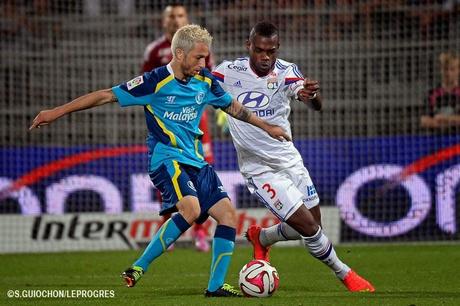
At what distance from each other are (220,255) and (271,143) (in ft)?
4.81

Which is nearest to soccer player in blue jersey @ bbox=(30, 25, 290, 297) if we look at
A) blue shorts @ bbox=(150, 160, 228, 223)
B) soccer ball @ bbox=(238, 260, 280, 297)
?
blue shorts @ bbox=(150, 160, 228, 223)

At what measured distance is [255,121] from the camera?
24.1ft

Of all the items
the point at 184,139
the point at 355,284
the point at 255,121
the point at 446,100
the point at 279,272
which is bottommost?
the point at 279,272

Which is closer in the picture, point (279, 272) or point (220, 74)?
point (220, 74)

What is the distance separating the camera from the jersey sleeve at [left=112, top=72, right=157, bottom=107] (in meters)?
7.20

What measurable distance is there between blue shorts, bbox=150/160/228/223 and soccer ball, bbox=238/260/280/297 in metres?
0.53

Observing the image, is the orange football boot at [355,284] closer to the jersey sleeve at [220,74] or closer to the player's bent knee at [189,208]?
the player's bent knee at [189,208]

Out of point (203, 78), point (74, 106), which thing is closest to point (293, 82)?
point (203, 78)

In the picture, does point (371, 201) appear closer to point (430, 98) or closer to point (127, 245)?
point (430, 98)

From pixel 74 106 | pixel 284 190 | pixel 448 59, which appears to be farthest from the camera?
pixel 448 59

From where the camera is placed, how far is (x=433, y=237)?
Result: 12570 mm

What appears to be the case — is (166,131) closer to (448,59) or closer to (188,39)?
(188,39)

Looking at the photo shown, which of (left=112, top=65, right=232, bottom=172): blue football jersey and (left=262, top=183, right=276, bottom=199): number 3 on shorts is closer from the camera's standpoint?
(left=112, top=65, right=232, bottom=172): blue football jersey

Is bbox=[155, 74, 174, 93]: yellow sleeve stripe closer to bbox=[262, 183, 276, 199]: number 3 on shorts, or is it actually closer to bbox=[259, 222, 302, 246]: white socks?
bbox=[262, 183, 276, 199]: number 3 on shorts
